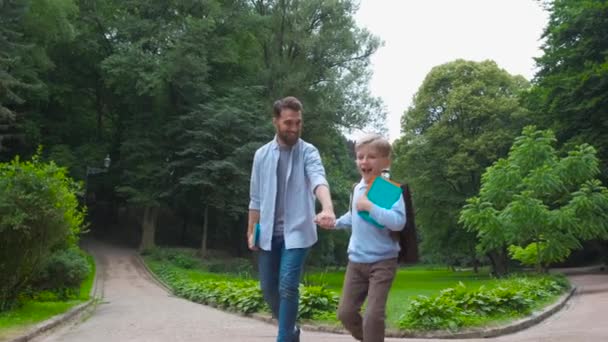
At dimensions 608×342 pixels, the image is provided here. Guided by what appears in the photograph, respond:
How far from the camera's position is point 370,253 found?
497 centimetres

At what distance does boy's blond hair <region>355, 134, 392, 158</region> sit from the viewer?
5043mm

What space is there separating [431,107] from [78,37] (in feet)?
75.7

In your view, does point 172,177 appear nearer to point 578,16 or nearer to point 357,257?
point 578,16

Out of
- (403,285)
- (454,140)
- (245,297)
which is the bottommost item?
(245,297)

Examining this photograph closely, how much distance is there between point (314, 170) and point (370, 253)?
82cm

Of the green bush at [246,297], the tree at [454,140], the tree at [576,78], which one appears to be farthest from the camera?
the tree at [454,140]

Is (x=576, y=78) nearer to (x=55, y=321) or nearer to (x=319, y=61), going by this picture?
(x=319, y=61)

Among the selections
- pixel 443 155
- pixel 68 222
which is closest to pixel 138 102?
pixel 443 155

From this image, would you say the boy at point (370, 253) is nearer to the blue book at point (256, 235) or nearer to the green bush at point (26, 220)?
the blue book at point (256, 235)

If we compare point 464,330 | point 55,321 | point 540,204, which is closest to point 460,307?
point 464,330

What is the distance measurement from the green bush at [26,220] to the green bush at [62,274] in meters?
3.84

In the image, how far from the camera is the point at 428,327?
910cm

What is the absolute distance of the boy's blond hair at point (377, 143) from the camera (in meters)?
5.04

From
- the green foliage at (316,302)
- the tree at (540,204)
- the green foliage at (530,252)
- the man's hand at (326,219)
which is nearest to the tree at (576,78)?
the tree at (540,204)
